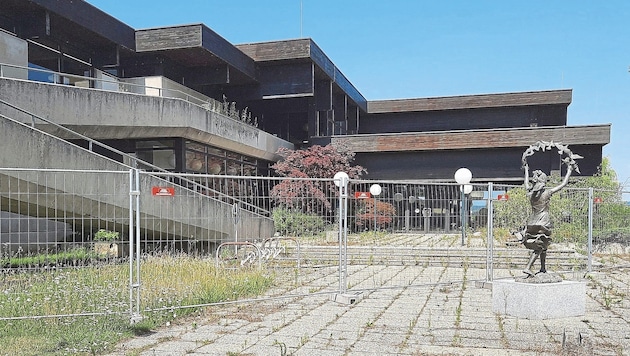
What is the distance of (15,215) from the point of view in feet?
43.9

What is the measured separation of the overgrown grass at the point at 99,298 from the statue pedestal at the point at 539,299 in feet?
13.6

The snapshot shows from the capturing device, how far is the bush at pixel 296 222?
10.5 m

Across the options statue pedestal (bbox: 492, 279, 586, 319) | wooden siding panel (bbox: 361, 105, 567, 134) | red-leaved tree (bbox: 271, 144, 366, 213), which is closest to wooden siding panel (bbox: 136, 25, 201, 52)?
→ red-leaved tree (bbox: 271, 144, 366, 213)

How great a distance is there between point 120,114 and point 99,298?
34.8ft

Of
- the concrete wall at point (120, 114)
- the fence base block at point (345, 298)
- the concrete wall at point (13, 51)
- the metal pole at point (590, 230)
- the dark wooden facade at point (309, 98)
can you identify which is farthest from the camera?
the dark wooden facade at point (309, 98)

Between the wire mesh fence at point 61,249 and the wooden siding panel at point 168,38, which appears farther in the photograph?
the wooden siding panel at point 168,38

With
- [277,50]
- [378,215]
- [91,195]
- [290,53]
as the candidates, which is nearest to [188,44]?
[277,50]

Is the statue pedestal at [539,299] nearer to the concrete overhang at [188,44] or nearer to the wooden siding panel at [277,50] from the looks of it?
the concrete overhang at [188,44]

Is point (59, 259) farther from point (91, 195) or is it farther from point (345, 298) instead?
point (345, 298)

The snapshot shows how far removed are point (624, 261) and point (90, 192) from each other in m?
13.3

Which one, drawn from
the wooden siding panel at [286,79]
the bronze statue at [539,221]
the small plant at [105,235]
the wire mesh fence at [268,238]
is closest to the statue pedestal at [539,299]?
the bronze statue at [539,221]

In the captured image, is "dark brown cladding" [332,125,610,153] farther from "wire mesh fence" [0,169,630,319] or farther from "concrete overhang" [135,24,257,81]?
"wire mesh fence" [0,169,630,319]

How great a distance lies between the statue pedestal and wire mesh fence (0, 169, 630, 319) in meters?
1.24

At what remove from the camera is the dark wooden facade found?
68.6 ft
